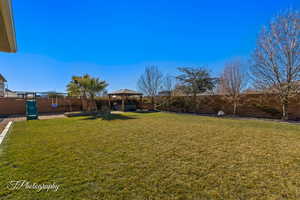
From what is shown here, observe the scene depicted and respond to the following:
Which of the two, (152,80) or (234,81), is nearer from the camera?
(234,81)

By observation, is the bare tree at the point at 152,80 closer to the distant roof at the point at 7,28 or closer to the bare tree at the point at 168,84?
the bare tree at the point at 168,84

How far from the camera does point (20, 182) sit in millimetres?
2115

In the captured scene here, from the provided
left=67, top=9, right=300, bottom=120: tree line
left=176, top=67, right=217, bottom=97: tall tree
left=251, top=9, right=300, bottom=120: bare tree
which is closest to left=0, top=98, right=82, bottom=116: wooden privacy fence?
left=67, top=9, right=300, bottom=120: tree line

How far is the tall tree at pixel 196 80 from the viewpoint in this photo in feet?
46.1

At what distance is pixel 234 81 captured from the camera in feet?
38.7

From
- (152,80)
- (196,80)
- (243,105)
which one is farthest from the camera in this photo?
(152,80)

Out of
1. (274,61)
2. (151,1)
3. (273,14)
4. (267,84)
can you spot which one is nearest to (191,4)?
(151,1)

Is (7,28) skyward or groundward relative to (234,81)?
groundward

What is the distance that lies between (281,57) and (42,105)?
21978mm

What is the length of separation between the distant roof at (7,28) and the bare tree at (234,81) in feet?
44.2

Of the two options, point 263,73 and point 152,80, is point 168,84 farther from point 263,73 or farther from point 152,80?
point 263,73

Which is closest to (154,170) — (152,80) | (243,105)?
(243,105)

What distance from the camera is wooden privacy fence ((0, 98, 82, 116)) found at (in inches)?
496

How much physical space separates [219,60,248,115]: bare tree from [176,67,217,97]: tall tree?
6.00 feet
